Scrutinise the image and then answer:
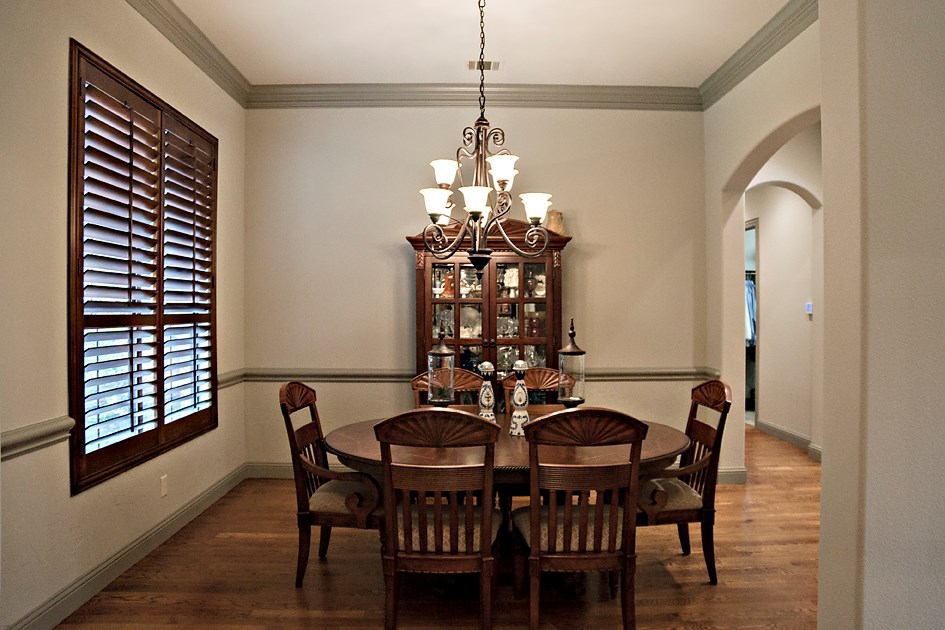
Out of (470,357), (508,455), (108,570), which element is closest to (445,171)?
(508,455)

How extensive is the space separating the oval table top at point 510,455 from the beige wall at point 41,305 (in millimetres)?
1116

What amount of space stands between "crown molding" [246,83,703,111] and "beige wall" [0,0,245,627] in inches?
61.0

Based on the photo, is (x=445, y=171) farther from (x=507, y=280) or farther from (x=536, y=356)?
(x=536, y=356)

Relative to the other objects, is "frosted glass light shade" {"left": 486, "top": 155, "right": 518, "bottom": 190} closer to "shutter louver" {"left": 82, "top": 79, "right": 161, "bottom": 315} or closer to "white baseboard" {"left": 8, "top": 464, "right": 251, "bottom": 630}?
"shutter louver" {"left": 82, "top": 79, "right": 161, "bottom": 315}

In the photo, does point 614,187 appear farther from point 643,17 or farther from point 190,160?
point 190,160

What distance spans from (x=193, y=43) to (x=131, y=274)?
162cm

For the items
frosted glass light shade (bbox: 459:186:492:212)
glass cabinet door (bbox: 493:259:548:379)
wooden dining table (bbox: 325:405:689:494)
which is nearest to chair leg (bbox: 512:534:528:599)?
wooden dining table (bbox: 325:405:689:494)

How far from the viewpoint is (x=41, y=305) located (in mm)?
2523

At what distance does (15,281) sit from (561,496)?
2.53 m

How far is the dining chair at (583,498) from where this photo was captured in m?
2.26

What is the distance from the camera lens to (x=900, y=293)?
1648 millimetres

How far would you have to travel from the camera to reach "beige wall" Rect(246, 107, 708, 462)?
190 inches

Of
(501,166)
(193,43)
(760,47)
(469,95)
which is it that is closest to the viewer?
(501,166)

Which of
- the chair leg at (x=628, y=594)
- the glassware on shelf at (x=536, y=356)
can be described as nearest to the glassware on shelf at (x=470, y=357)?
the glassware on shelf at (x=536, y=356)
